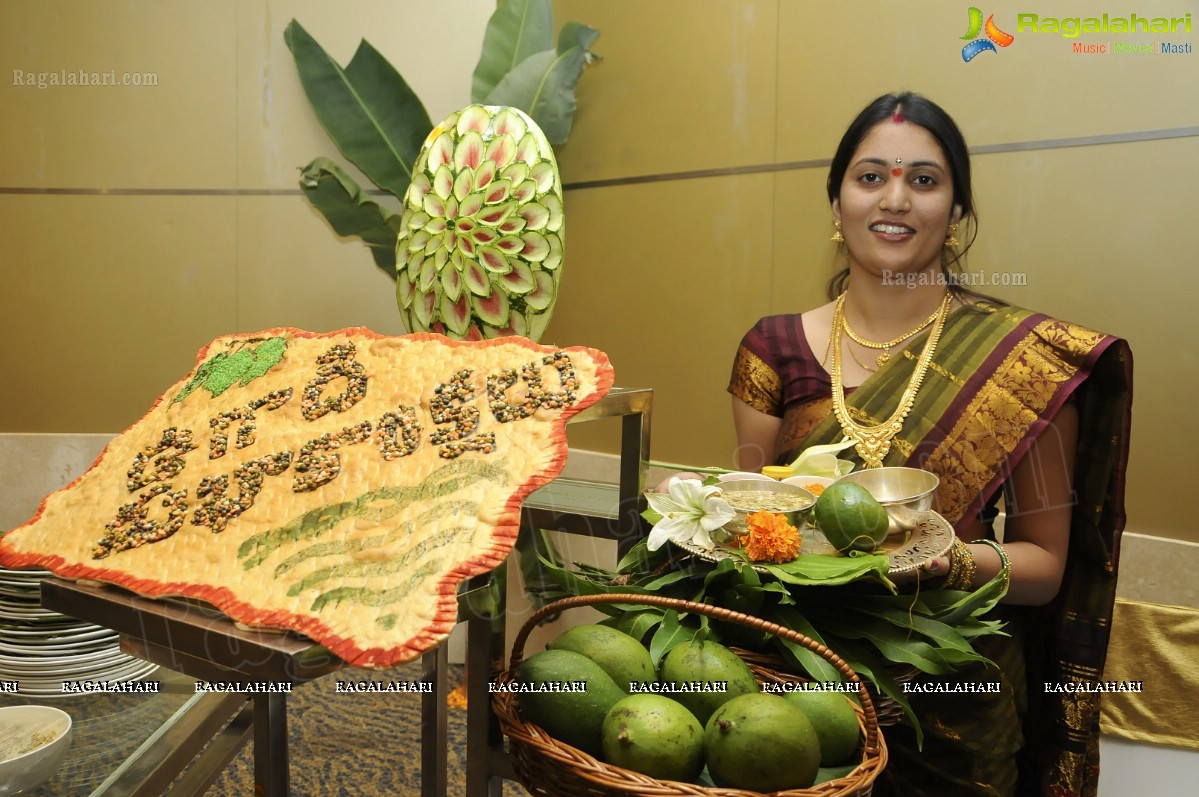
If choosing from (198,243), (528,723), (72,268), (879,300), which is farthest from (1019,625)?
(72,268)

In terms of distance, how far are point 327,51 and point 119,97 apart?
2.01 ft

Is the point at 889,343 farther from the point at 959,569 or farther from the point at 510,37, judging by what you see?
the point at 510,37

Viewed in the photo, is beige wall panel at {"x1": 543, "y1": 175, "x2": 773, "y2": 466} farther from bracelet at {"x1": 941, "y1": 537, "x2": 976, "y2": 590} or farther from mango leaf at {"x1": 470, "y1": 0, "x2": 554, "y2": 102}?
bracelet at {"x1": 941, "y1": 537, "x2": 976, "y2": 590}

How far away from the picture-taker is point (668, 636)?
2.73 feet

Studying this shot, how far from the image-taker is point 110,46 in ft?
8.19

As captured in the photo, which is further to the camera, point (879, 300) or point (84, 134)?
point (84, 134)

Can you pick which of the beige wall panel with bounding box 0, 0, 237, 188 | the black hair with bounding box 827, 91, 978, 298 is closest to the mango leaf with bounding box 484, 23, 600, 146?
the beige wall panel with bounding box 0, 0, 237, 188

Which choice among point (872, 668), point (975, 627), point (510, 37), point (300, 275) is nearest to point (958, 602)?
point (975, 627)

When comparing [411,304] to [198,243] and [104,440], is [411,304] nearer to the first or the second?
[198,243]

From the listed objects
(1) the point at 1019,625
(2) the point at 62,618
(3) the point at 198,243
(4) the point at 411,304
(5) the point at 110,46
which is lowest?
(1) the point at 1019,625

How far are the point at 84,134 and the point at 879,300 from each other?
7.65ft

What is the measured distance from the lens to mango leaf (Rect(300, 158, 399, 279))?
7.70ft

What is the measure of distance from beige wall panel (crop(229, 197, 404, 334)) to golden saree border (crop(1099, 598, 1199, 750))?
6.68ft

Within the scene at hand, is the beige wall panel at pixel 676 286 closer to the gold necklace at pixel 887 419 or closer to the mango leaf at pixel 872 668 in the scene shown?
the gold necklace at pixel 887 419
